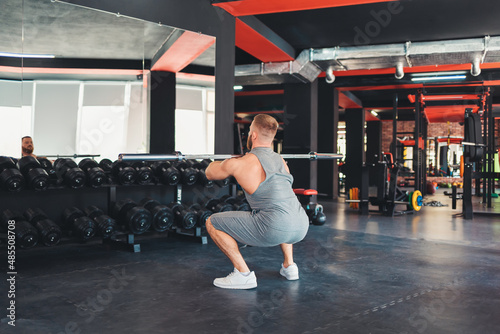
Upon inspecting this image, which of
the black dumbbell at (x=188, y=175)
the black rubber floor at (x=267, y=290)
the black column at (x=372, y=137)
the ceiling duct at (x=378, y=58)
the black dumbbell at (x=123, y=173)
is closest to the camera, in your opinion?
the black rubber floor at (x=267, y=290)

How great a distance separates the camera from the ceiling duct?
19.3ft

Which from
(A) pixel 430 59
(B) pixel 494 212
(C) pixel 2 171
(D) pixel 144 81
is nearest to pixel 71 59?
(D) pixel 144 81

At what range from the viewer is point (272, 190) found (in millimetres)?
2594

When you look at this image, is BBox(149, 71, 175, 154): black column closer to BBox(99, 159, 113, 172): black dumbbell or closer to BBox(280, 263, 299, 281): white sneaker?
BBox(99, 159, 113, 172): black dumbbell

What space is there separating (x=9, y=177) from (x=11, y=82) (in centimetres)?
74

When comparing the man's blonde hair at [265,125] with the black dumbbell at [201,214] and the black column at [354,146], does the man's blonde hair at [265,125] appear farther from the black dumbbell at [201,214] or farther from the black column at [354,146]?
the black column at [354,146]

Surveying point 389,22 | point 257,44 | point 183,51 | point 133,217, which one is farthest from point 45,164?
point 389,22

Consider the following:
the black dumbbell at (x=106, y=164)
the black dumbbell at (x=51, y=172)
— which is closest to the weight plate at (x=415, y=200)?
the black dumbbell at (x=106, y=164)

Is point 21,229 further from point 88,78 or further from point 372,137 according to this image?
point 372,137

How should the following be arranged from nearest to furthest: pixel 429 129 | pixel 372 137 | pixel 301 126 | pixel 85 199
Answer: pixel 85 199
pixel 301 126
pixel 372 137
pixel 429 129

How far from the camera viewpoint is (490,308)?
7.73 feet

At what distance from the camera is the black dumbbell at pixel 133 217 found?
152 inches

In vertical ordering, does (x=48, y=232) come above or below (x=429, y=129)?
below

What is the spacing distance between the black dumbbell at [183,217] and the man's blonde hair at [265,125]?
176 cm
